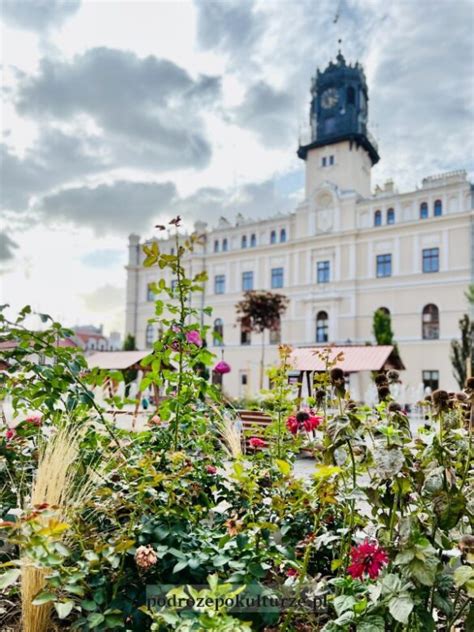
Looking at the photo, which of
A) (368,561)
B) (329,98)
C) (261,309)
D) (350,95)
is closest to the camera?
(368,561)

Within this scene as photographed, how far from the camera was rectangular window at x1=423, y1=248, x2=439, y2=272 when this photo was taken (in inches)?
1041

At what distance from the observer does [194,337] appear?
264 cm

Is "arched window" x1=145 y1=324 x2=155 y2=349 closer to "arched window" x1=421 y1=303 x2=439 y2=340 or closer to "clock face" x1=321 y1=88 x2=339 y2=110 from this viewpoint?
"arched window" x1=421 y1=303 x2=439 y2=340

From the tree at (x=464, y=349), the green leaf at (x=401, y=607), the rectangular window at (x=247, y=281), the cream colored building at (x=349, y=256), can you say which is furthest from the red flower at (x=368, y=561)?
the rectangular window at (x=247, y=281)

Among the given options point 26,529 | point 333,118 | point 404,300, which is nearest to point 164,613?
point 26,529

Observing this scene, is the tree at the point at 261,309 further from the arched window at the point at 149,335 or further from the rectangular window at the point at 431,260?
the arched window at the point at 149,335

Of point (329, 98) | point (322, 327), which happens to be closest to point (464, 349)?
point (322, 327)

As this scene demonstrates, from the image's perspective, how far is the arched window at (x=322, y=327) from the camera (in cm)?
2925

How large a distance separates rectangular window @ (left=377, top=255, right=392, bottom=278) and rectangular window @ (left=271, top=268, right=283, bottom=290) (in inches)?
251

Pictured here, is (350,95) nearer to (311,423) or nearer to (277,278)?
(277,278)

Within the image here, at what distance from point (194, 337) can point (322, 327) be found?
27388mm

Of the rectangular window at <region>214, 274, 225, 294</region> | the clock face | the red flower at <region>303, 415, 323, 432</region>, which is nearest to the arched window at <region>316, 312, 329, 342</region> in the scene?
the rectangular window at <region>214, 274, 225, 294</region>

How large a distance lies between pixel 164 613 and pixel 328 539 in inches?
30.9

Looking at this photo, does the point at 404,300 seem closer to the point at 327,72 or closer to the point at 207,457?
the point at 327,72
